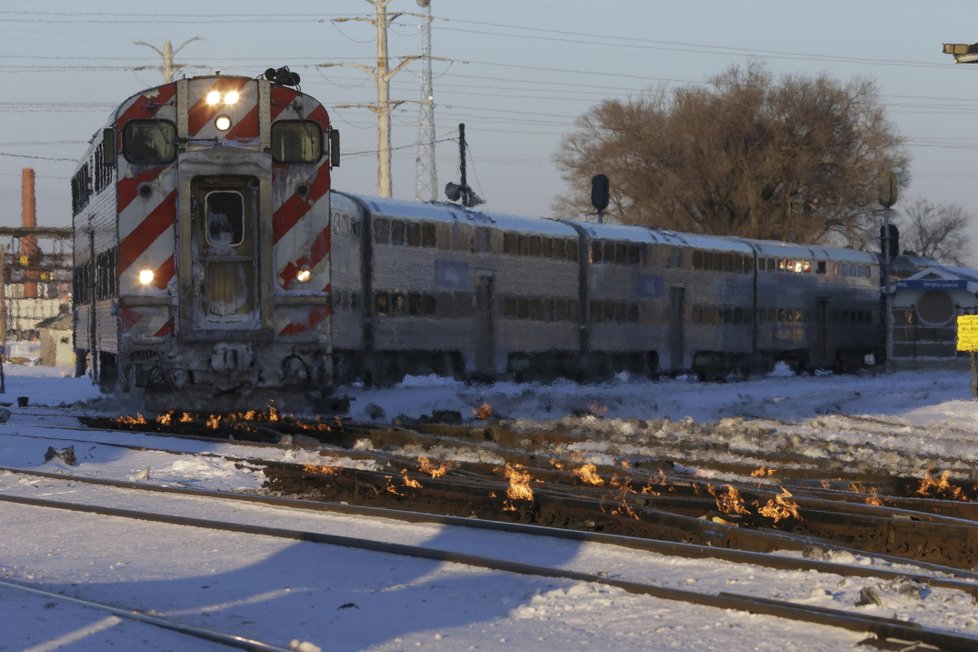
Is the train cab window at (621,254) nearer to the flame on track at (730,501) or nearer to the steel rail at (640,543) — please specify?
the steel rail at (640,543)

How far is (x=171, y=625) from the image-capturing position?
5.77m

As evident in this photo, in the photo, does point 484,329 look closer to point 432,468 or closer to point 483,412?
point 483,412

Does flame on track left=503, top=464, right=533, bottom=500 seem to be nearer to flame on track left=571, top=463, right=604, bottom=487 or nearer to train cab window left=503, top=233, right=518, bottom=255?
flame on track left=571, top=463, right=604, bottom=487

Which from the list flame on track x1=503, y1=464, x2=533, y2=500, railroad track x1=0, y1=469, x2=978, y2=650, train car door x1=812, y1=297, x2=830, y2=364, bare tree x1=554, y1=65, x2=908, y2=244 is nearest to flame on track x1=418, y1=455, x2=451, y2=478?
flame on track x1=503, y1=464, x2=533, y2=500

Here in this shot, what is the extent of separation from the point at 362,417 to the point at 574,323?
1110 centimetres

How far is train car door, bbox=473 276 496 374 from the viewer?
88.9 ft

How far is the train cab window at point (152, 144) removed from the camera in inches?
621

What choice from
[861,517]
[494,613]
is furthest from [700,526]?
[494,613]

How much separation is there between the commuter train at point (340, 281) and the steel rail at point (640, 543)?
5481 mm

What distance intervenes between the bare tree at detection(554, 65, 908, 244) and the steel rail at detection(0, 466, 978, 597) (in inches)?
2294

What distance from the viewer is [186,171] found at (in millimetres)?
15625

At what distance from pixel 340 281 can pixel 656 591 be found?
16.9 meters

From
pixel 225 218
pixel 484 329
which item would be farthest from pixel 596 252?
pixel 225 218

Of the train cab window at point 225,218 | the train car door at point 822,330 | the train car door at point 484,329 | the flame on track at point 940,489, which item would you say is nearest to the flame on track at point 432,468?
the flame on track at point 940,489
